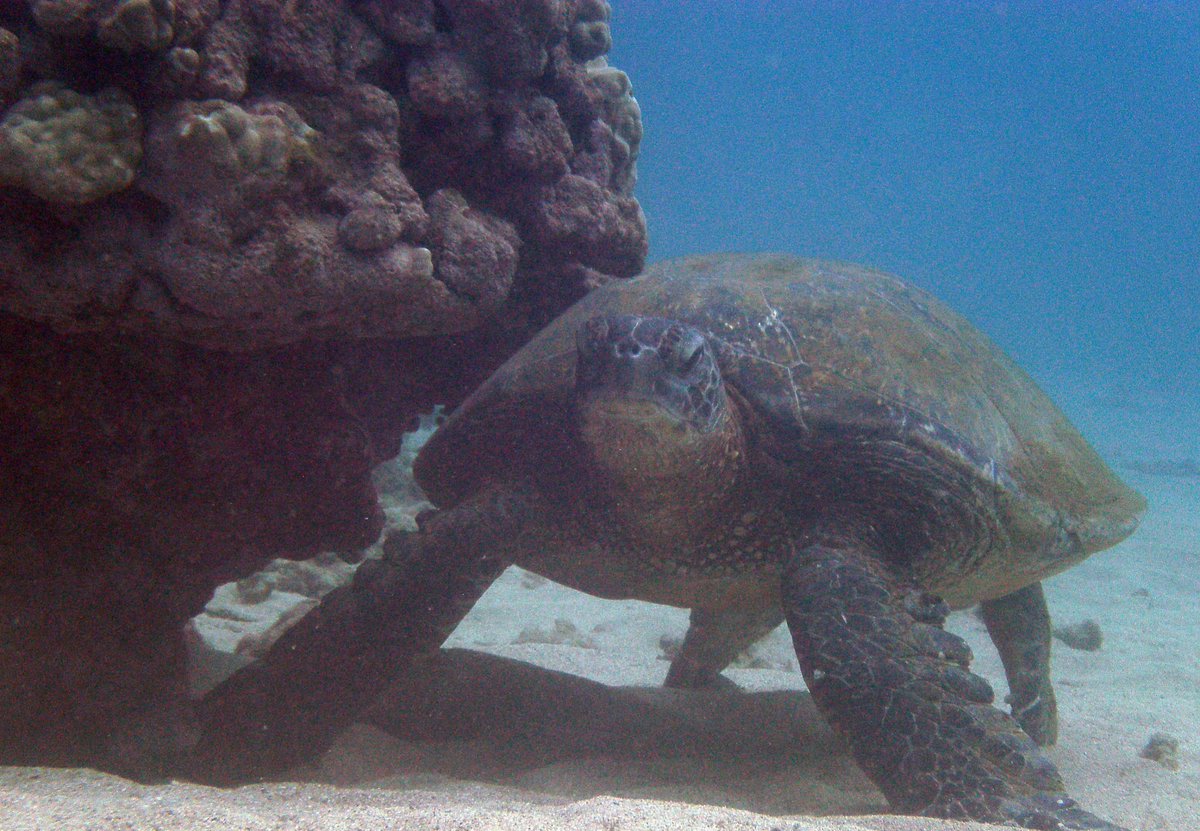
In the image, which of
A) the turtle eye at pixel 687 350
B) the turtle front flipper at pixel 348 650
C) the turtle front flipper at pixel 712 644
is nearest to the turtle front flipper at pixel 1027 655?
the turtle front flipper at pixel 712 644

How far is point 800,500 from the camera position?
12.1ft

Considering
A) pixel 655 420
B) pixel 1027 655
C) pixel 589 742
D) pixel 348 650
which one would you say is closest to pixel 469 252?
pixel 655 420

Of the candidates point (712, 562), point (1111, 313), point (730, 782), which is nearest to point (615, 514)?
point (712, 562)

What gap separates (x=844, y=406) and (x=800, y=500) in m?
0.58

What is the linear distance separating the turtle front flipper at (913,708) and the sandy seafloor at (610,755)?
0.27 metres

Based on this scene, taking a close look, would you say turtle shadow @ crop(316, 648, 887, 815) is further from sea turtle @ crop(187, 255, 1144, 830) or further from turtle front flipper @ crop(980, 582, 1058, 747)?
turtle front flipper @ crop(980, 582, 1058, 747)

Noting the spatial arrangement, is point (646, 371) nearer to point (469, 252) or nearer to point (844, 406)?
point (469, 252)

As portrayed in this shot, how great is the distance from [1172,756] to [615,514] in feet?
10.9

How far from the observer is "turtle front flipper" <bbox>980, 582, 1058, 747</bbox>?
402 centimetres

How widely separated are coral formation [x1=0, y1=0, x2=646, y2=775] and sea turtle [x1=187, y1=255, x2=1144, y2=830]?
75cm

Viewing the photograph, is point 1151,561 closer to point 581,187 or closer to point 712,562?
point 712,562

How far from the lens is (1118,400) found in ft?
138

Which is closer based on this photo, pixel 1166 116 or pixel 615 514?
pixel 615 514

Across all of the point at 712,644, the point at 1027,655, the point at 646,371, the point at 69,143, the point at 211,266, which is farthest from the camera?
the point at 712,644
